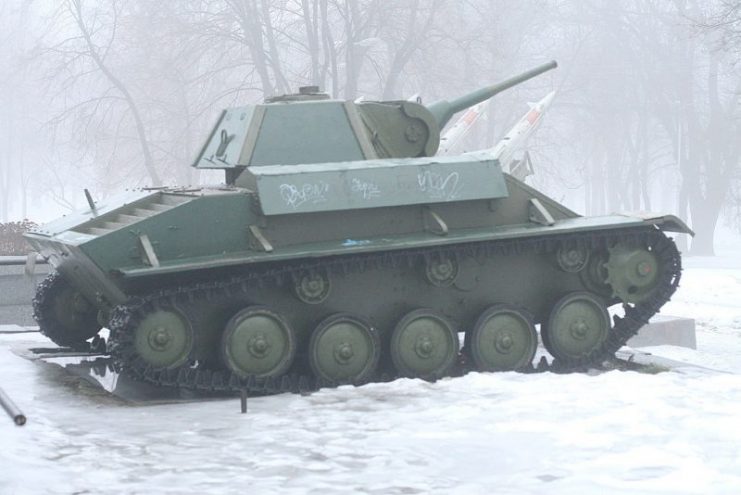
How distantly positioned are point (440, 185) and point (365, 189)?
73 centimetres

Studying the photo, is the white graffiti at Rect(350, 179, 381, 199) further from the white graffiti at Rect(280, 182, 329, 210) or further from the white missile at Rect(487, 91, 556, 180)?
the white missile at Rect(487, 91, 556, 180)

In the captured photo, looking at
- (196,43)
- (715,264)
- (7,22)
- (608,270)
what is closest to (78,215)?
(608,270)

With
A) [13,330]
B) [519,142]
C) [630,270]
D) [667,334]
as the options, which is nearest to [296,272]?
[630,270]

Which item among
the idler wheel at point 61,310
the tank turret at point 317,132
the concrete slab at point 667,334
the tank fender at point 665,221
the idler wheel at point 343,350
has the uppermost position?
the tank turret at point 317,132

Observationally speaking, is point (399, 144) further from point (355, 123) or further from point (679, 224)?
point (679, 224)

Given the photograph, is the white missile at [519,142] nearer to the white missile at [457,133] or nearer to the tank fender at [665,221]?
the white missile at [457,133]

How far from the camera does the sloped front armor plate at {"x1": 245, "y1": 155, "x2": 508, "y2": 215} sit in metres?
11.1

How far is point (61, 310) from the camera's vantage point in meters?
13.8

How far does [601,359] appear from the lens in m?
12.6

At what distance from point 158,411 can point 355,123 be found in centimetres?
363

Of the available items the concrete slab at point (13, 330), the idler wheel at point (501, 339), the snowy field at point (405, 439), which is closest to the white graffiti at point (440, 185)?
the idler wheel at point (501, 339)

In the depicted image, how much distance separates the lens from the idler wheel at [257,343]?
36.9 ft

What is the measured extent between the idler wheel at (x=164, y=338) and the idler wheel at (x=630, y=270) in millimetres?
4147

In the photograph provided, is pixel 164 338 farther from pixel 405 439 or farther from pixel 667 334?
pixel 667 334
